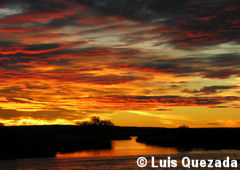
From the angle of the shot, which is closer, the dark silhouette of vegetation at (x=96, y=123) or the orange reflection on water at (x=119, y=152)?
the orange reflection on water at (x=119, y=152)

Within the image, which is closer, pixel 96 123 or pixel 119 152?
pixel 119 152

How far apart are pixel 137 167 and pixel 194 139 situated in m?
58.5

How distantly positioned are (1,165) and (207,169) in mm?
28789

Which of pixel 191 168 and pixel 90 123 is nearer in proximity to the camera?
pixel 191 168

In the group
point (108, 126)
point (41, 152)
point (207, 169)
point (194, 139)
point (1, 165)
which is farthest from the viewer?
point (108, 126)

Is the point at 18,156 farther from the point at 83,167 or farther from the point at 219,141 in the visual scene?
the point at 219,141

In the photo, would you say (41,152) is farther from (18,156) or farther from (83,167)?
(83,167)

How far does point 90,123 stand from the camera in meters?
164

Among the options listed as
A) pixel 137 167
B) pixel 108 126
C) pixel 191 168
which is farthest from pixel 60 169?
pixel 108 126

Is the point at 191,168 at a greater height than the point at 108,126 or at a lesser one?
lesser

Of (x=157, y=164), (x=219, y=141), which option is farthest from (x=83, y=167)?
(x=219, y=141)

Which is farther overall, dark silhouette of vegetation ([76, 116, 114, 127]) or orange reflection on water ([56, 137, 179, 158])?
dark silhouette of vegetation ([76, 116, 114, 127])

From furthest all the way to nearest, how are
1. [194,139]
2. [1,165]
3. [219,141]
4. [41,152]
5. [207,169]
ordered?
[194,139] < [219,141] < [41,152] < [1,165] < [207,169]

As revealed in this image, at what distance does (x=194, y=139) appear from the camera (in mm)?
105312
